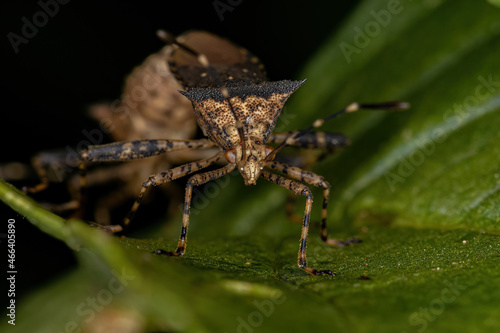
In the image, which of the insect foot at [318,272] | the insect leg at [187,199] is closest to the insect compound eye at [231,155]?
the insect leg at [187,199]

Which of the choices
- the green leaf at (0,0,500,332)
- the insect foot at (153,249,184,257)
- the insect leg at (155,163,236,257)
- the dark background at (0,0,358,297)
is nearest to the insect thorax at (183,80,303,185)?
the insect leg at (155,163,236,257)

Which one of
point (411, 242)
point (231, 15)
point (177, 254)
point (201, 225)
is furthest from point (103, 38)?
point (411, 242)

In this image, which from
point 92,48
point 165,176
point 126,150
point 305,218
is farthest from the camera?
point 92,48

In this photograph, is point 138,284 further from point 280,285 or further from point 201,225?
point 201,225

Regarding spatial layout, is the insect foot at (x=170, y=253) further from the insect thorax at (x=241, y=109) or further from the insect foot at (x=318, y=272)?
the insect thorax at (x=241, y=109)

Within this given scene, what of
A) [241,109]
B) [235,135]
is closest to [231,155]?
[235,135]

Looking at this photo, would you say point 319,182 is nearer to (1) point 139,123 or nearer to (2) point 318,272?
(2) point 318,272

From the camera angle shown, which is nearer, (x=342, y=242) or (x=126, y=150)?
(x=342, y=242)
